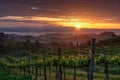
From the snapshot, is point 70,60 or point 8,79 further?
point 8,79

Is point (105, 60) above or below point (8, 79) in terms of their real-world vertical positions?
above

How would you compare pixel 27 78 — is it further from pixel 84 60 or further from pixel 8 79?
pixel 84 60

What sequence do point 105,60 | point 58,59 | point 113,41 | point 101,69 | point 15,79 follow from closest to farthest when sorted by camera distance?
point 105,60 → point 58,59 → point 15,79 → point 101,69 → point 113,41

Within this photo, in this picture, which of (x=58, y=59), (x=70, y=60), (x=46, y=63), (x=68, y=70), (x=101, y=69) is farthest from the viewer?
(x=68, y=70)

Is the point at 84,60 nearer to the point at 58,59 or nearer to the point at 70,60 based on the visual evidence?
the point at 70,60

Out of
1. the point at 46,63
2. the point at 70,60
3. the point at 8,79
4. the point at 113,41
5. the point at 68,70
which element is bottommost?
the point at 113,41

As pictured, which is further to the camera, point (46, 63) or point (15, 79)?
point (15, 79)

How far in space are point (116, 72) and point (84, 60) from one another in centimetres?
2301

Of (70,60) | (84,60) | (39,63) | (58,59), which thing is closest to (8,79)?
(39,63)

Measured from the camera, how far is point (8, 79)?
1764 inches

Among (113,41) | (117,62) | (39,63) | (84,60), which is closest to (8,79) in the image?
(39,63)

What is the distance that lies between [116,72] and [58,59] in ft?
59.0

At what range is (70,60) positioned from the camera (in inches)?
1261

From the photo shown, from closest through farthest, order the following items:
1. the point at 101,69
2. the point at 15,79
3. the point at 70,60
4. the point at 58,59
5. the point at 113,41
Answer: the point at 70,60 → the point at 58,59 → the point at 15,79 → the point at 101,69 → the point at 113,41
